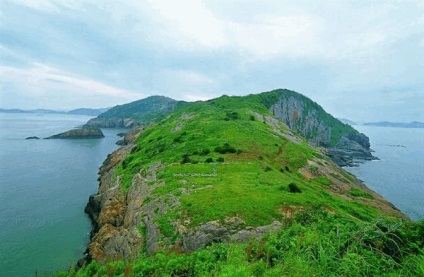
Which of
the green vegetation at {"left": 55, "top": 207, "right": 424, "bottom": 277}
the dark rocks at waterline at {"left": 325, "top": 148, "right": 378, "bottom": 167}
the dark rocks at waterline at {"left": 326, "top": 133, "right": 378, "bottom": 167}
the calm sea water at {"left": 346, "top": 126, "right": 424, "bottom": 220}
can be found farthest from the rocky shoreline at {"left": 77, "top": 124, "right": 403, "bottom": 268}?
Answer: the dark rocks at waterline at {"left": 325, "top": 148, "right": 378, "bottom": 167}

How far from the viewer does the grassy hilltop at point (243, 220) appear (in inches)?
454

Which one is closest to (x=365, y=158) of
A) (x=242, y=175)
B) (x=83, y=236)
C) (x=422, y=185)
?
(x=422, y=185)

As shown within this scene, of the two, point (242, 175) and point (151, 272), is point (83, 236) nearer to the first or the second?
point (242, 175)

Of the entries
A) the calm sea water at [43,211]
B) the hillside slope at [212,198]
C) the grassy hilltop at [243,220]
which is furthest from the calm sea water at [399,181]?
the calm sea water at [43,211]

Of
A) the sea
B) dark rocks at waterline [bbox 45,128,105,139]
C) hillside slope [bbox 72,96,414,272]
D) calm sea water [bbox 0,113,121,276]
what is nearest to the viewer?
hillside slope [bbox 72,96,414,272]

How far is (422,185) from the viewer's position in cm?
10350

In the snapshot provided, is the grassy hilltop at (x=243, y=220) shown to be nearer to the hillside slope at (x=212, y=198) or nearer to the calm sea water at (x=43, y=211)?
the hillside slope at (x=212, y=198)

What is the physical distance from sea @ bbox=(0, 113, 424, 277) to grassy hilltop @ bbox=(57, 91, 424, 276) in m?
6.64

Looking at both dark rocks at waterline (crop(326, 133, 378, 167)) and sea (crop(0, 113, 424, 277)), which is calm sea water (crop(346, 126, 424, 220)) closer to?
sea (crop(0, 113, 424, 277))

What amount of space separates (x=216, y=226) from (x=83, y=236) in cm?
3030

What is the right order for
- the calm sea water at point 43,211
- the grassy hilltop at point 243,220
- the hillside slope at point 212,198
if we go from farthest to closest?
the calm sea water at point 43,211
the hillside slope at point 212,198
the grassy hilltop at point 243,220

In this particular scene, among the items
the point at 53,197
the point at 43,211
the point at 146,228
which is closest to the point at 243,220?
the point at 146,228

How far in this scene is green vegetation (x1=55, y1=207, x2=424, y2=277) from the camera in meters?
10.5

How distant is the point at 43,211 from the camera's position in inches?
2207
